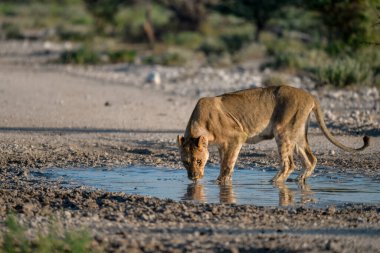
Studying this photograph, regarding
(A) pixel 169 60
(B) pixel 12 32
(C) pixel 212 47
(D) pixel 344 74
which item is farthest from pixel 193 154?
(B) pixel 12 32

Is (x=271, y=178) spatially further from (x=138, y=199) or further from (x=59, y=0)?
(x=59, y=0)

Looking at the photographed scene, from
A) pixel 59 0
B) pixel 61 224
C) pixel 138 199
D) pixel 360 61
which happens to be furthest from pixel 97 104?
pixel 59 0

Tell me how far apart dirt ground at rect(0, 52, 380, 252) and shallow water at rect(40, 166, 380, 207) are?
1.58 ft

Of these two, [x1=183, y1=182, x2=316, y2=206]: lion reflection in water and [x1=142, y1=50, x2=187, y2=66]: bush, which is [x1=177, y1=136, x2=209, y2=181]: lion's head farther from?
[x1=142, y1=50, x2=187, y2=66]: bush

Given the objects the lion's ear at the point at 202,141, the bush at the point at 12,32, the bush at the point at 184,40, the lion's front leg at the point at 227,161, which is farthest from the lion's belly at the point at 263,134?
the bush at the point at 12,32

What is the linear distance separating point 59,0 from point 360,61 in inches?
2364

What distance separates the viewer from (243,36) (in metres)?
38.8

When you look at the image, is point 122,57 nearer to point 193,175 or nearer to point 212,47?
point 212,47

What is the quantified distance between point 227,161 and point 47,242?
5.41 metres

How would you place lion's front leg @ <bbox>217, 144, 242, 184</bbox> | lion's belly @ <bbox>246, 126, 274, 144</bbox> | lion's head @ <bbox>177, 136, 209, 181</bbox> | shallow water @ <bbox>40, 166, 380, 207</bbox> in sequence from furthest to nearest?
lion's belly @ <bbox>246, 126, 274, 144</bbox> < lion's front leg @ <bbox>217, 144, 242, 184</bbox> < lion's head @ <bbox>177, 136, 209, 181</bbox> < shallow water @ <bbox>40, 166, 380, 207</bbox>

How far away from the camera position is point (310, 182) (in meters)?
12.9

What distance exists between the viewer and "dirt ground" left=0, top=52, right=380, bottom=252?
8516 mm

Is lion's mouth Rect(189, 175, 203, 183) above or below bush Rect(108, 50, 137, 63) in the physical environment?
below

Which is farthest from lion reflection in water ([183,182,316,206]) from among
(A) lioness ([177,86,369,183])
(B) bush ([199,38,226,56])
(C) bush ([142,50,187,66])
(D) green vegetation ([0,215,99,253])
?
(B) bush ([199,38,226,56])
